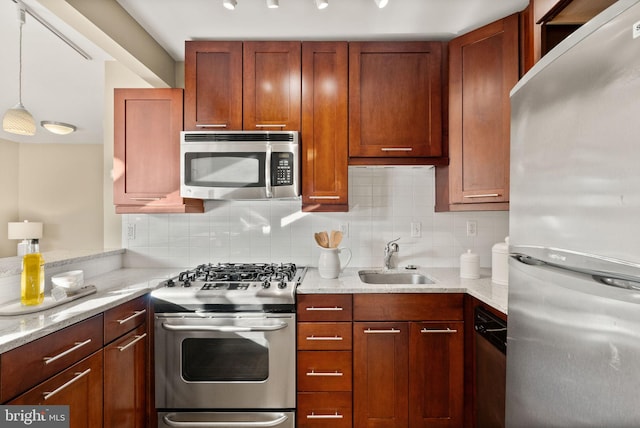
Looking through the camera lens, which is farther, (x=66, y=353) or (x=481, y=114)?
(x=481, y=114)

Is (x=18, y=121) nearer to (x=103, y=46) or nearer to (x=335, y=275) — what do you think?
(x=103, y=46)

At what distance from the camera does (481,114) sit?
199cm

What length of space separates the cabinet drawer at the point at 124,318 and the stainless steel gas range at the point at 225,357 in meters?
0.09

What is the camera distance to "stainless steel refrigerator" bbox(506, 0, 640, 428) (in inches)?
24.3

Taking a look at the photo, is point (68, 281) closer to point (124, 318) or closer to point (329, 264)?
point (124, 318)

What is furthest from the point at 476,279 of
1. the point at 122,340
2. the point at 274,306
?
the point at 122,340

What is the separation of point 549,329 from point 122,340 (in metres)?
1.71

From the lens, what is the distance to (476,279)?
6.91ft

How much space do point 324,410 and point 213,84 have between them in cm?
204

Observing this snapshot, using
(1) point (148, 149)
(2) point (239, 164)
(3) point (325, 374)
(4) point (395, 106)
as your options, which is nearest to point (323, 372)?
(3) point (325, 374)

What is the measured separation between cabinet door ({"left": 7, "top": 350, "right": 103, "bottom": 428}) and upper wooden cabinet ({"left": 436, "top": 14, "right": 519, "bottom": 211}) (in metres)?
2.05

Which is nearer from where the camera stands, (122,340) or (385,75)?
(122,340)

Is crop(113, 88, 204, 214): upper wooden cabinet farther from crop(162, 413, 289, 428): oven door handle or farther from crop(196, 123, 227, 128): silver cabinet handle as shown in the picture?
crop(162, 413, 289, 428): oven door handle

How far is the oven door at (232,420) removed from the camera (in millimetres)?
1862
